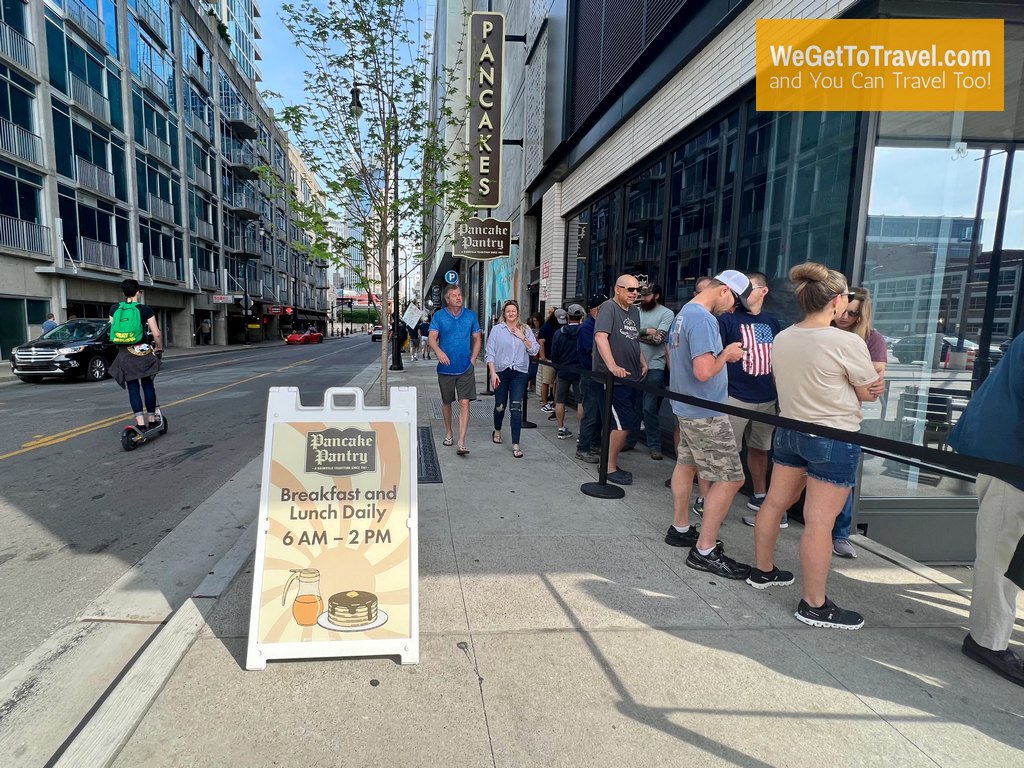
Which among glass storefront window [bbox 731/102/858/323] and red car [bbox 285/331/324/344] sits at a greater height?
glass storefront window [bbox 731/102/858/323]

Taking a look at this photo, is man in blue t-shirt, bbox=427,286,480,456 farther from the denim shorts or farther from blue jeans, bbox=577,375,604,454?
the denim shorts

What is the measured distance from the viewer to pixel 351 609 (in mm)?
2490

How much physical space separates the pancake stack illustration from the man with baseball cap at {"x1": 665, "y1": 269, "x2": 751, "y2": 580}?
2120 mm

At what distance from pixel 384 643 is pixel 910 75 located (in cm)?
548

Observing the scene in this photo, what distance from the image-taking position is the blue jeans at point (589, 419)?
633cm

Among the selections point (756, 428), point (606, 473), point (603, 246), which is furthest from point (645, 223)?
point (606, 473)

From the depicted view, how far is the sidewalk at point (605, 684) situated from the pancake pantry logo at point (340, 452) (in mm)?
882

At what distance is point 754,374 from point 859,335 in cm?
80

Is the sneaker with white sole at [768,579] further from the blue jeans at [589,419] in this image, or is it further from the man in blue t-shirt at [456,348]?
the man in blue t-shirt at [456,348]

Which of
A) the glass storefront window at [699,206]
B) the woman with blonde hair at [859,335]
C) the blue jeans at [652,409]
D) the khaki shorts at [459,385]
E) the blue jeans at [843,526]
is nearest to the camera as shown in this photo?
the woman with blonde hair at [859,335]

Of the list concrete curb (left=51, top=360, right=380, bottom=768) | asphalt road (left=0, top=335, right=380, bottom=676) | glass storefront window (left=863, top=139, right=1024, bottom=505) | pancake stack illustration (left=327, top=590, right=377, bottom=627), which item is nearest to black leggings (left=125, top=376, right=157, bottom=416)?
asphalt road (left=0, top=335, right=380, bottom=676)

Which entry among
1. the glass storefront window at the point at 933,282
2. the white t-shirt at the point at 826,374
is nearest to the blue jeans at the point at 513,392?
the glass storefront window at the point at 933,282

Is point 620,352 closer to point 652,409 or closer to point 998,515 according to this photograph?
point 652,409

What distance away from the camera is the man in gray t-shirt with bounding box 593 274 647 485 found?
5137 mm
